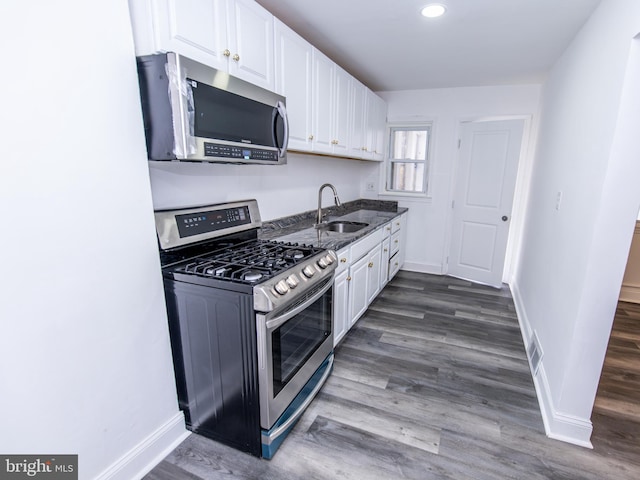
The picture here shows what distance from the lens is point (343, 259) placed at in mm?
2346

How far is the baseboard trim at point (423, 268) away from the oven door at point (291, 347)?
2782 mm

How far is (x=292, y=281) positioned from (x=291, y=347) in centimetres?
40

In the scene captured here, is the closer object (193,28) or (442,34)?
(193,28)

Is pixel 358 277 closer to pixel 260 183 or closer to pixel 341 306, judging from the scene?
pixel 341 306

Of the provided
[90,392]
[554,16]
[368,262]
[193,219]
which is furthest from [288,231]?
[554,16]

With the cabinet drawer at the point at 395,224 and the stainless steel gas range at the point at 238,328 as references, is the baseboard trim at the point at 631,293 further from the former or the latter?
the stainless steel gas range at the point at 238,328

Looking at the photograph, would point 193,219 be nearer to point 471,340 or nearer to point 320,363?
point 320,363

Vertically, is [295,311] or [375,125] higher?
[375,125]

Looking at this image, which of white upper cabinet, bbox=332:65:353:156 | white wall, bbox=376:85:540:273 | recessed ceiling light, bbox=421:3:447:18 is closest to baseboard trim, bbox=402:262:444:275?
white wall, bbox=376:85:540:273

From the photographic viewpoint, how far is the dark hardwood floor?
1566 millimetres

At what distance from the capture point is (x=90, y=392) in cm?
127

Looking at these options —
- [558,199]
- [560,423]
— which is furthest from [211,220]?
[558,199]

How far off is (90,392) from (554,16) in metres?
3.25

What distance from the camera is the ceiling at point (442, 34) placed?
1.99m
